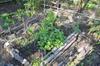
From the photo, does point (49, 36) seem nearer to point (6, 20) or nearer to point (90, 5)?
point (6, 20)

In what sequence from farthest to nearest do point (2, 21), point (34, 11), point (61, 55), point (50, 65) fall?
point (34, 11)
point (2, 21)
point (61, 55)
point (50, 65)

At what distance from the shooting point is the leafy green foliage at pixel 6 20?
8.71 metres

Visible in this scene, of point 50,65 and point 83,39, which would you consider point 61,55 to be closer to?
point 50,65

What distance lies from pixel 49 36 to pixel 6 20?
2.04 meters

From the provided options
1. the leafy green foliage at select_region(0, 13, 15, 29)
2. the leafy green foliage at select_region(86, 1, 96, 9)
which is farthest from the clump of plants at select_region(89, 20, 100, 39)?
the leafy green foliage at select_region(0, 13, 15, 29)

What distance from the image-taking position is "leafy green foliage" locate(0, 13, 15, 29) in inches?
343

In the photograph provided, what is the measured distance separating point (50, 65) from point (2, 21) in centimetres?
302

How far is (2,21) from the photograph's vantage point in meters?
9.02

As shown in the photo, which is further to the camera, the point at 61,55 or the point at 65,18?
the point at 65,18

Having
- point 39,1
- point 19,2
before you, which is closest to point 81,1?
point 39,1

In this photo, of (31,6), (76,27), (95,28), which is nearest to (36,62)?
(76,27)

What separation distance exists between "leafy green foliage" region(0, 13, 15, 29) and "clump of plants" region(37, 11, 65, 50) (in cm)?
124

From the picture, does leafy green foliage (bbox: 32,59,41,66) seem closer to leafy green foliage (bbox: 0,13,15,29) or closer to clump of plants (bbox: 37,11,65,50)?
clump of plants (bbox: 37,11,65,50)

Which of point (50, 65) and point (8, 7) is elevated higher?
point (8, 7)
